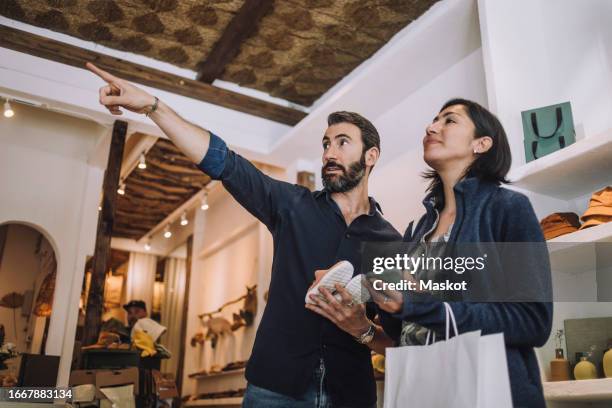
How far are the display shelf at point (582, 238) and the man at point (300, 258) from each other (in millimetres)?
783

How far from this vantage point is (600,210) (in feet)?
7.82

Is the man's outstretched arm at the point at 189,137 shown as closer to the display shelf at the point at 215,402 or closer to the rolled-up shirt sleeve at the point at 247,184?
the rolled-up shirt sleeve at the point at 247,184

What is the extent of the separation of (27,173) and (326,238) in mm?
5042

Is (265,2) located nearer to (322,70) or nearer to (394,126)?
(322,70)

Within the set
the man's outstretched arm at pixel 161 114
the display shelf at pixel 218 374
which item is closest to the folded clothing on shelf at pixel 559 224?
the man's outstretched arm at pixel 161 114

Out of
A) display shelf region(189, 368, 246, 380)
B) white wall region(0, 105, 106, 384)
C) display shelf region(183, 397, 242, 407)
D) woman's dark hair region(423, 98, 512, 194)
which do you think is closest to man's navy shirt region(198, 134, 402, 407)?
woman's dark hair region(423, 98, 512, 194)

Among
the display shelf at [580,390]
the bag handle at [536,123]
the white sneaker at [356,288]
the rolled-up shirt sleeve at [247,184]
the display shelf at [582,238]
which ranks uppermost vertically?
the bag handle at [536,123]

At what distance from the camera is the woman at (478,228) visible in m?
1.25

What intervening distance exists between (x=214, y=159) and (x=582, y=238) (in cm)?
158

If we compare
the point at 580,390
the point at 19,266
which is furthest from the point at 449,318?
the point at 19,266

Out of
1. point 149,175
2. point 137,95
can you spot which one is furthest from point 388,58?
point 149,175

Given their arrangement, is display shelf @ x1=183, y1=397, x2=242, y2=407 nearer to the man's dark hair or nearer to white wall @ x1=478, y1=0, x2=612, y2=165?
white wall @ x1=478, y1=0, x2=612, y2=165

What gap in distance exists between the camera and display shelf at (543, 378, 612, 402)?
6.96 ft

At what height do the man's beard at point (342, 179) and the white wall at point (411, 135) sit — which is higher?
the white wall at point (411, 135)
